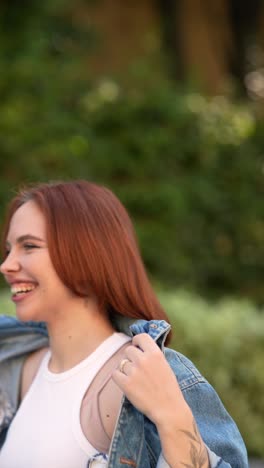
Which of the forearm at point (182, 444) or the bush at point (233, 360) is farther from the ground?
the forearm at point (182, 444)

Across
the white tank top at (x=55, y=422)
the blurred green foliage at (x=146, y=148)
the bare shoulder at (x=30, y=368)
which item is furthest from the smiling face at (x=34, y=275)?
the blurred green foliage at (x=146, y=148)

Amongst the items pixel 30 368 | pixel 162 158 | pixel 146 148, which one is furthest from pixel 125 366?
pixel 162 158

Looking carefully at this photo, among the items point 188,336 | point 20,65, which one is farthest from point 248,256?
point 188,336

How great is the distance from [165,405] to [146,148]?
6.09 metres

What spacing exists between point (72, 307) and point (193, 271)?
6.04 meters

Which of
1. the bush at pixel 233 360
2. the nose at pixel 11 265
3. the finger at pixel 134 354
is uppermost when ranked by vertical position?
the nose at pixel 11 265

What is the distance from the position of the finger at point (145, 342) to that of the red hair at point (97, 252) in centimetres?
31

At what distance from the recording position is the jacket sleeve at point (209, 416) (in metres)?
1.99

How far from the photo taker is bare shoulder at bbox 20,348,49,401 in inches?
100

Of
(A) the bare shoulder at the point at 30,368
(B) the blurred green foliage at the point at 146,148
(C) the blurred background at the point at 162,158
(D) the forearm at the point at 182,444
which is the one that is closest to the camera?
(D) the forearm at the point at 182,444

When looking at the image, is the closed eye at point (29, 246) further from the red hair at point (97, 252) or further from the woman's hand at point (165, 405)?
the woman's hand at point (165, 405)

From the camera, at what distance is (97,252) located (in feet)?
7.45

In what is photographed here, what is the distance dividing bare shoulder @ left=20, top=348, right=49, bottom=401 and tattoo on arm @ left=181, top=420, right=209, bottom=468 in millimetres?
803

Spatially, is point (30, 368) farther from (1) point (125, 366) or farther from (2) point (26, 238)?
(1) point (125, 366)
